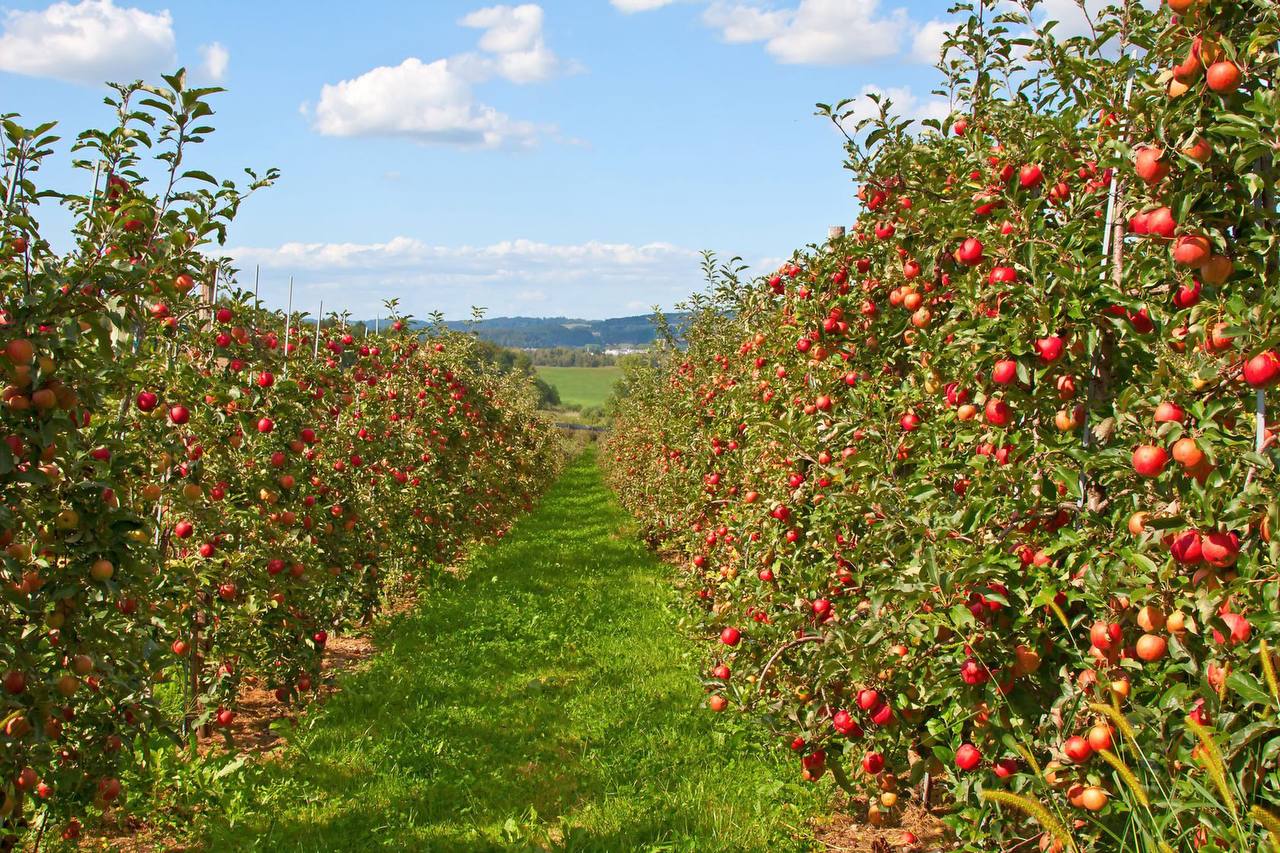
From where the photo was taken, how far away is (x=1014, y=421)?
3.25 m

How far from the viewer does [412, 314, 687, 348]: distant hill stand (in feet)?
366

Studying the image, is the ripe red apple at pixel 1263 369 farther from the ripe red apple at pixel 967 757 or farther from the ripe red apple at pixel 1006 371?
the ripe red apple at pixel 967 757

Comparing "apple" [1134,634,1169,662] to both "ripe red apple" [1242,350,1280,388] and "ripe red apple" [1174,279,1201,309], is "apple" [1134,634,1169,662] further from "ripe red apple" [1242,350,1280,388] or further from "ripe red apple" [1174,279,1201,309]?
"ripe red apple" [1174,279,1201,309]

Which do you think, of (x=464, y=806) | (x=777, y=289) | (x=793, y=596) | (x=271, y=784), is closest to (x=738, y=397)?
(x=777, y=289)

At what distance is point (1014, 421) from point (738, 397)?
11.4 ft

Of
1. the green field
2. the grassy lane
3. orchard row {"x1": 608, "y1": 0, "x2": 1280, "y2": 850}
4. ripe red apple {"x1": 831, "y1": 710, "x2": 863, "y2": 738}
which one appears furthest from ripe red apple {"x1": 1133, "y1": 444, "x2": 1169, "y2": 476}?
the green field

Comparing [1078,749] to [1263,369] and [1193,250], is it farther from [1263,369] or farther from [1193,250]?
[1193,250]

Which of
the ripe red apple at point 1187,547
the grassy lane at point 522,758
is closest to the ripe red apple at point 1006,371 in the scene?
the ripe red apple at point 1187,547

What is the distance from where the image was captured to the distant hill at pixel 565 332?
112 m

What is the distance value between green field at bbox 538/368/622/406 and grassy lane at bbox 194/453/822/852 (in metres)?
70.2

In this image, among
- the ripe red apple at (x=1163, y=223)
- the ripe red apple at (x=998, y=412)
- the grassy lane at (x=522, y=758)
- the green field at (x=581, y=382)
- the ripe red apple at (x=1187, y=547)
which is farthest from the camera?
the green field at (x=581, y=382)

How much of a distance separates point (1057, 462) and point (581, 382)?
8836cm

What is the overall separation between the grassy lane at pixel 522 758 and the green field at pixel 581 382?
7015cm

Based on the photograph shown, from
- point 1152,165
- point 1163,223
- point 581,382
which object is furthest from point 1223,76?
point 581,382
